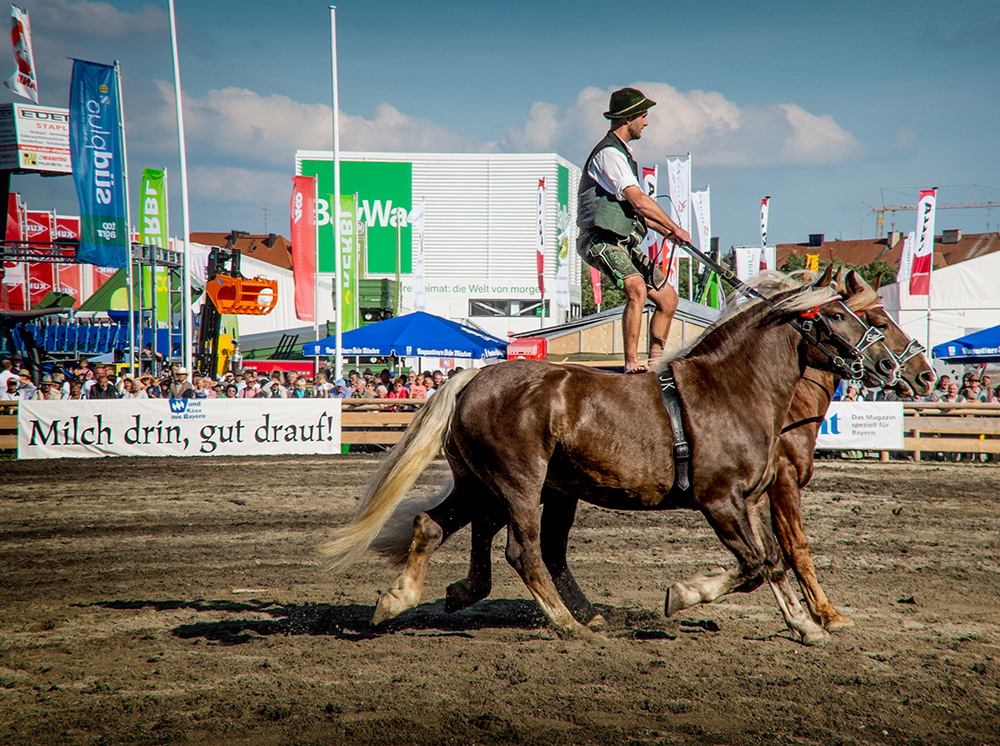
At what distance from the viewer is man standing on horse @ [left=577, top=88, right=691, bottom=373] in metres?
5.27

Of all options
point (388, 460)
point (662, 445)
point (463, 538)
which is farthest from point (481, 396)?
point (463, 538)

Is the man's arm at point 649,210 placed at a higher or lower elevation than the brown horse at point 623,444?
higher

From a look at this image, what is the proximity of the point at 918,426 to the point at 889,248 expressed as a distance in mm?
51663

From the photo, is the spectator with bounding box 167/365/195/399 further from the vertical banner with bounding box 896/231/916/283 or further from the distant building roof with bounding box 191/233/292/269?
the distant building roof with bounding box 191/233/292/269

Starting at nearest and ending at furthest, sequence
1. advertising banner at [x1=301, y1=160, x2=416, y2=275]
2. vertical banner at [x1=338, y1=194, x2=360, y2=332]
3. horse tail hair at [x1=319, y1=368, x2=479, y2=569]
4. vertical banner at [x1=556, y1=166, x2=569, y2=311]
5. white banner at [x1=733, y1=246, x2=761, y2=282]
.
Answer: horse tail hair at [x1=319, y1=368, x2=479, y2=569] → vertical banner at [x1=338, y1=194, x2=360, y2=332] → white banner at [x1=733, y1=246, x2=761, y2=282] → vertical banner at [x1=556, y1=166, x2=569, y2=311] → advertising banner at [x1=301, y1=160, x2=416, y2=275]

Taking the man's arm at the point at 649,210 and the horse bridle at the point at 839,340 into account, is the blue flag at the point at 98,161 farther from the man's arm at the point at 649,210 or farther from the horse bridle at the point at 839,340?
the horse bridle at the point at 839,340

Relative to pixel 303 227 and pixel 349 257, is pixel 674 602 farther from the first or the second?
pixel 349 257

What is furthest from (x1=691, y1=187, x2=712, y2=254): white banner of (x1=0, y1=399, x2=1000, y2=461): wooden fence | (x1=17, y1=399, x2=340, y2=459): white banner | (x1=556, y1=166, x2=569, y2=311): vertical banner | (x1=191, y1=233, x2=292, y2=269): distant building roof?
(x1=191, y1=233, x2=292, y2=269): distant building roof

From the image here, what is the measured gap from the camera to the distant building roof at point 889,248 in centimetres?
5038

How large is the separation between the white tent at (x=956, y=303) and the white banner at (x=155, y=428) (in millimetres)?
26516

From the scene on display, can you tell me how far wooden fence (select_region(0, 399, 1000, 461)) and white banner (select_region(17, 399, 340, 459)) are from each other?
2.81ft

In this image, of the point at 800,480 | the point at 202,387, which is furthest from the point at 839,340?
the point at 202,387

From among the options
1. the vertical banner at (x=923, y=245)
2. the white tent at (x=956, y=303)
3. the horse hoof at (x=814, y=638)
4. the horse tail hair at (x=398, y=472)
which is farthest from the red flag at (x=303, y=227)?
the white tent at (x=956, y=303)

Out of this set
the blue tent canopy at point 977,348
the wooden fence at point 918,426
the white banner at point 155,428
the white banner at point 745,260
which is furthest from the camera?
the white banner at point 745,260
